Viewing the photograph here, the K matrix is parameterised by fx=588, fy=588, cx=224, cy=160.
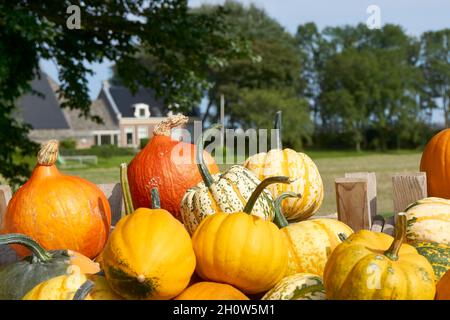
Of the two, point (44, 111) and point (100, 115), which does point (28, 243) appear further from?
point (100, 115)

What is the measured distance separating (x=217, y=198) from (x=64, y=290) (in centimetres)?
78

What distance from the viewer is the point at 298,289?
1.82 metres

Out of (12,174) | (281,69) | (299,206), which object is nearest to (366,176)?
(299,206)

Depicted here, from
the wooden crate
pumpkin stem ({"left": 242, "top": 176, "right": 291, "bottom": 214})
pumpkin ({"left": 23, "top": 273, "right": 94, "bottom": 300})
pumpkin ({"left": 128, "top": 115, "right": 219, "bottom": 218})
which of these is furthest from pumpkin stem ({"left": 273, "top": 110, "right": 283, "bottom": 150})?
pumpkin ({"left": 23, "top": 273, "right": 94, "bottom": 300})

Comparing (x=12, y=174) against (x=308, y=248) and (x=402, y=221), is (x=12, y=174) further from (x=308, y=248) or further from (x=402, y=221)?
(x=402, y=221)

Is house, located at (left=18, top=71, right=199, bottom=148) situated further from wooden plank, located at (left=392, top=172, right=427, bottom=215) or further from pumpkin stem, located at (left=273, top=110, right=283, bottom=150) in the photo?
wooden plank, located at (left=392, top=172, right=427, bottom=215)

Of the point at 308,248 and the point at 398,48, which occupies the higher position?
the point at 398,48

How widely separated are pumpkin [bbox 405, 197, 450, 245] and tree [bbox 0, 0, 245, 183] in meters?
4.96

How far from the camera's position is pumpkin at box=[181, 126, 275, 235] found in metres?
2.31

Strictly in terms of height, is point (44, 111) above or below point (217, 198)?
above

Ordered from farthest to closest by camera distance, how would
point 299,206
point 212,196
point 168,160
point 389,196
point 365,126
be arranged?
point 365,126, point 389,196, point 299,206, point 168,160, point 212,196

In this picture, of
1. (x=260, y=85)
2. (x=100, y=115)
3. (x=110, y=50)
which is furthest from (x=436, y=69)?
(x=110, y=50)

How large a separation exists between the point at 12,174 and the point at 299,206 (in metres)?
4.79
